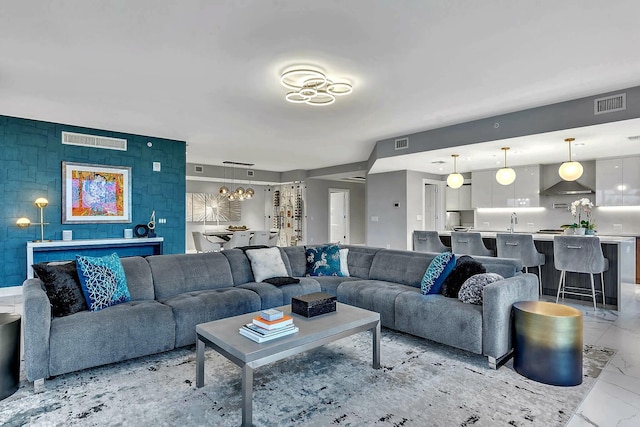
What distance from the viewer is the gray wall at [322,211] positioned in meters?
11.1

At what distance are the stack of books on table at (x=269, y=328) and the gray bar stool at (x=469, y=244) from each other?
Result: 3.86 m

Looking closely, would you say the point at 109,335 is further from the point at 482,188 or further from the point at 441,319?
the point at 482,188

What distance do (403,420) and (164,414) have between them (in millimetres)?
1412

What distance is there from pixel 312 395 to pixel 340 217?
34.9 feet

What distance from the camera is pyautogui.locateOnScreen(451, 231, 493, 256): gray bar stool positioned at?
5234 millimetres

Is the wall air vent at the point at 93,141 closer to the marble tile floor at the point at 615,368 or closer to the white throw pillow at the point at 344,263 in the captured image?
the marble tile floor at the point at 615,368

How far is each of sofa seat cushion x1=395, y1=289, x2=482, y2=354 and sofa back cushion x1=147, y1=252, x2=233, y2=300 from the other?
74.5 inches

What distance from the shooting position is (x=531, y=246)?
189 inches

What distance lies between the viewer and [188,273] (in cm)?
359

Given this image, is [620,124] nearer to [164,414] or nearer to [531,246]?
[531,246]

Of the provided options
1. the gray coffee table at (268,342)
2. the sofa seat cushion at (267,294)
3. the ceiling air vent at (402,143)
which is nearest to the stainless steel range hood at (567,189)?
the ceiling air vent at (402,143)

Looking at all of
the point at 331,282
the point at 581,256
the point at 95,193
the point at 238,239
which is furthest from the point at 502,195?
the point at 95,193

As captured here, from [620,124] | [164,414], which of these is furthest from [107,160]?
[620,124]

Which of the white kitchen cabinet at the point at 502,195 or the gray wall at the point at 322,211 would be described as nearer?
the white kitchen cabinet at the point at 502,195
